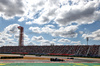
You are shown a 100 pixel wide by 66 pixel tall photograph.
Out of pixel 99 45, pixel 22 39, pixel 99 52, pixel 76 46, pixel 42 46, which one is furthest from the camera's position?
pixel 22 39

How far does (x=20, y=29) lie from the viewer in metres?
133

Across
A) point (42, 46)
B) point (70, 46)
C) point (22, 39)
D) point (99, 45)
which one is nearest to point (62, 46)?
point (70, 46)

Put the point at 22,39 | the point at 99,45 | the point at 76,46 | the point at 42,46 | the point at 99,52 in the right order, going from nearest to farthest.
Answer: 1. the point at 99,52
2. the point at 99,45
3. the point at 76,46
4. the point at 42,46
5. the point at 22,39

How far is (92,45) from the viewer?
86.6m

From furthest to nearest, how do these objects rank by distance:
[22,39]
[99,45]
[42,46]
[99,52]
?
1. [22,39]
2. [42,46]
3. [99,45]
4. [99,52]

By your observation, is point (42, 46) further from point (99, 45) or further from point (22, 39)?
point (99, 45)

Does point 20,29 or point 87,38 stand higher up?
point 20,29

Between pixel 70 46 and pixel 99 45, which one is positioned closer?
pixel 99 45

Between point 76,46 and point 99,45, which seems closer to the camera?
point 99,45

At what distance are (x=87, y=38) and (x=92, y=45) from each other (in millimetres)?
9734

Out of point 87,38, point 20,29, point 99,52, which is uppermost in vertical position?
point 20,29

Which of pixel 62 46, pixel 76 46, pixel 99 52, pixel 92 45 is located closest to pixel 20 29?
pixel 62 46

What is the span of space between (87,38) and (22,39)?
7508cm

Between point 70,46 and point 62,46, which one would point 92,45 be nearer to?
point 70,46
